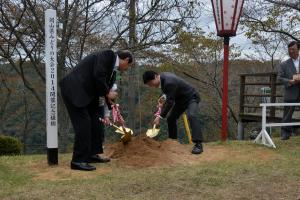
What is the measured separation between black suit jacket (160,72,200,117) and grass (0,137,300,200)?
89cm

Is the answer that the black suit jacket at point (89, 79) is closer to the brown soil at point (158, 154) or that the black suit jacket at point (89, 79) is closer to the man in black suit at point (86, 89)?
the man in black suit at point (86, 89)

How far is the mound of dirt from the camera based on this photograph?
546 cm

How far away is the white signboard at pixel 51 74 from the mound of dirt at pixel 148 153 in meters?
0.90

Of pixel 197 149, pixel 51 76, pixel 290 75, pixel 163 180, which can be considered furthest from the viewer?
pixel 290 75

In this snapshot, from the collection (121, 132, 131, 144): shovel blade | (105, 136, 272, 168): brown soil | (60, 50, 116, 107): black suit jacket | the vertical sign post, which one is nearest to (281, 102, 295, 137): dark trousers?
(105, 136, 272, 168): brown soil

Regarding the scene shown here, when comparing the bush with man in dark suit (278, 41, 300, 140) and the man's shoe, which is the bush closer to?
the man's shoe

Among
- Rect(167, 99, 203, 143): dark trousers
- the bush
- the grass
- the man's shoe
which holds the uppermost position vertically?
Rect(167, 99, 203, 143): dark trousers

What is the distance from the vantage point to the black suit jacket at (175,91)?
5949mm

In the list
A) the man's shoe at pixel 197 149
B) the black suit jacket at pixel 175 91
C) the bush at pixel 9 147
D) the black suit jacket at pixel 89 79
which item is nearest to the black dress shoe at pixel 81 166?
the black suit jacket at pixel 89 79

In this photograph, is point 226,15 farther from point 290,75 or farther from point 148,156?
point 148,156

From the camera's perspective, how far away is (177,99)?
636cm

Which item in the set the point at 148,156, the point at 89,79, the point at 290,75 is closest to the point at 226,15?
the point at 290,75

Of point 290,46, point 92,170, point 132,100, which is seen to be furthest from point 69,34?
point 92,170

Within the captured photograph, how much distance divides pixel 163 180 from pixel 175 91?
6.07 feet
